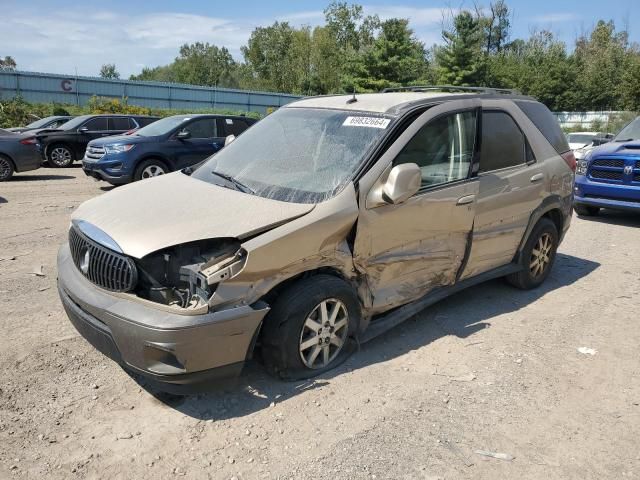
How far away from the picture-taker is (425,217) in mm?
3953

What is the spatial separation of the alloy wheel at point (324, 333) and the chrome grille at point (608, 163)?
722cm

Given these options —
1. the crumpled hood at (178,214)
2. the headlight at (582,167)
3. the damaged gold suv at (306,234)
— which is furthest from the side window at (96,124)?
the crumpled hood at (178,214)

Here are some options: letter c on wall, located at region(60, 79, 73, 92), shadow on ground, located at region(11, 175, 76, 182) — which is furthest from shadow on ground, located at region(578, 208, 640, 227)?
letter c on wall, located at region(60, 79, 73, 92)

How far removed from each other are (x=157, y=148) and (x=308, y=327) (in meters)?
8.60

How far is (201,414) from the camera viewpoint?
3225 millimetres

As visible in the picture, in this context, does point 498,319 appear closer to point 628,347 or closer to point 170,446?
point 628,347

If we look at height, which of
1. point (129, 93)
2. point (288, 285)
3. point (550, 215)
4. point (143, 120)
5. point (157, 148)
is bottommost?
point (288, 285)

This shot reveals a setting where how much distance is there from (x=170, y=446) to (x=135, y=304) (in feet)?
2.66

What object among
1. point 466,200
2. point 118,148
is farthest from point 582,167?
point 118,148

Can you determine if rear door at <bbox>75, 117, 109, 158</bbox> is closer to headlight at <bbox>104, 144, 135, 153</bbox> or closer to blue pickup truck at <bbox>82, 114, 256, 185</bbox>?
blue pickup truck at <bbox>82, 114, 256, 185</bbox>

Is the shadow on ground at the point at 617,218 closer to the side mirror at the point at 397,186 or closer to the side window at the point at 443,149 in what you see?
the side window at the point at 443,149

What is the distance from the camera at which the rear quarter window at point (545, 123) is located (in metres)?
5.22

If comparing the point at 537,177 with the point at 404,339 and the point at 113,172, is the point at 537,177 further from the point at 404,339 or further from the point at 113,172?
the point at 113,172

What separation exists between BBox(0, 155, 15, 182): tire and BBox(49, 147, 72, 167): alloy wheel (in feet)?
10.0
